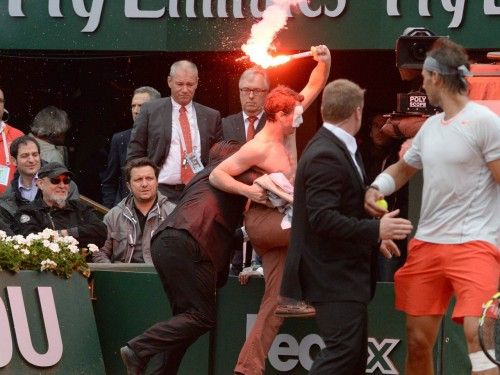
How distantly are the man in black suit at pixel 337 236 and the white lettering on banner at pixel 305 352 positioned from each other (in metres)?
1.60

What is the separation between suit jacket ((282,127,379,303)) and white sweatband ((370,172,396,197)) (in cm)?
16

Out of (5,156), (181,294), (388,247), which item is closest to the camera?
(388,247)

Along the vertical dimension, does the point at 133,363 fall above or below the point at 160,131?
below

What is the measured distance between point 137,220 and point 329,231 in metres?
3.07

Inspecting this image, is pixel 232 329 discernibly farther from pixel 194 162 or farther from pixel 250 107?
pixel 250 107

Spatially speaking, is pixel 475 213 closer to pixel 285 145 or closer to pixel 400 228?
pixel 400 228

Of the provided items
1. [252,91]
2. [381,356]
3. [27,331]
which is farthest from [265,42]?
[27,331]

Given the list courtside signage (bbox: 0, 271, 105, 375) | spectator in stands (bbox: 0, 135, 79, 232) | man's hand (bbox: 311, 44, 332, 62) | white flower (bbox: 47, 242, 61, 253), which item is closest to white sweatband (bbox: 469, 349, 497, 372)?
man's hand (bbox: 311, 44, 332, 62)

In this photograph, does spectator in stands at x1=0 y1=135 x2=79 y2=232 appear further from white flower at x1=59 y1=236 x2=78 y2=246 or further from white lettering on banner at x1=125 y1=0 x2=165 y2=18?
white lettering on banner at x1=125 y1=0 x2=165 y2=18

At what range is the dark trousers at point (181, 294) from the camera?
9.21m

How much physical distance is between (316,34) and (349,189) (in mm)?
6028

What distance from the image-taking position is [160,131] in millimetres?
11430

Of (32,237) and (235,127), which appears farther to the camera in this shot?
(235,127)

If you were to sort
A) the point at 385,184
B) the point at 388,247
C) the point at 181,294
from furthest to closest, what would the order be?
1. the point at 181,294
2. the point at 388,247
3. the point at 385,184
